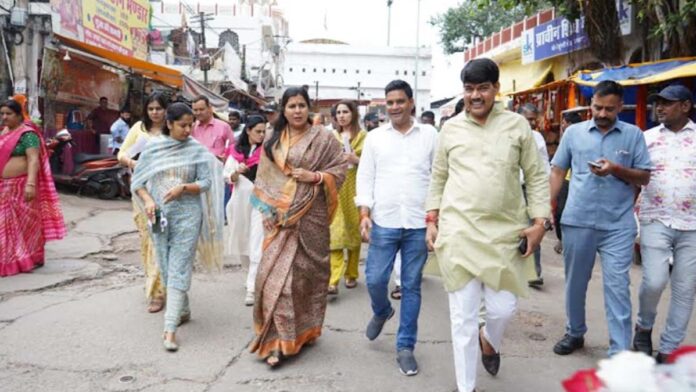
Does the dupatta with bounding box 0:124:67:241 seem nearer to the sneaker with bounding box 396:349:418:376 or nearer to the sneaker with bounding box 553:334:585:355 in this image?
the sneaker with bounding box 396:349:418:376

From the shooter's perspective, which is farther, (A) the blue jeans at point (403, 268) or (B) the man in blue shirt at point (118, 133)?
(B) the man in blue shirt at point (118, 133)

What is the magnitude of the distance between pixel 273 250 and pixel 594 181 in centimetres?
201

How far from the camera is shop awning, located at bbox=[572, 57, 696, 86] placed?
20.1ft

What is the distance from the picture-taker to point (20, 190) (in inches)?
223

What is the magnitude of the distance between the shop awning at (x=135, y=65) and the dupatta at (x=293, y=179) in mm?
8746

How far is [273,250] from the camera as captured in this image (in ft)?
12.1

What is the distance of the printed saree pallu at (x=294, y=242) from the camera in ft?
11.8

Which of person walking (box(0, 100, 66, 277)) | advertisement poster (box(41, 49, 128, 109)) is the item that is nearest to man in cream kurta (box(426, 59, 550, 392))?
person walking (box(0, 100, 66, 277))

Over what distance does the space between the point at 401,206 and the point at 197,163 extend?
4.91ft

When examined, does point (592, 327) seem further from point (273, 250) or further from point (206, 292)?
point (206, 292)

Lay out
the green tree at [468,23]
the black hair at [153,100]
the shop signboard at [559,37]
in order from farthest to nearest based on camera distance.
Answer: the green tree at [468,23]
the shop signboard at [559,37]
the black hair at [153,100]

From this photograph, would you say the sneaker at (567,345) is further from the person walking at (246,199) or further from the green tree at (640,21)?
the green tree at (640,21)

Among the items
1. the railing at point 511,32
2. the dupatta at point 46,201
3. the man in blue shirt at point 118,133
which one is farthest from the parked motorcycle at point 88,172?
the railing at point 511,32

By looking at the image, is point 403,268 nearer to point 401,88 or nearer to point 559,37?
point 401,88
